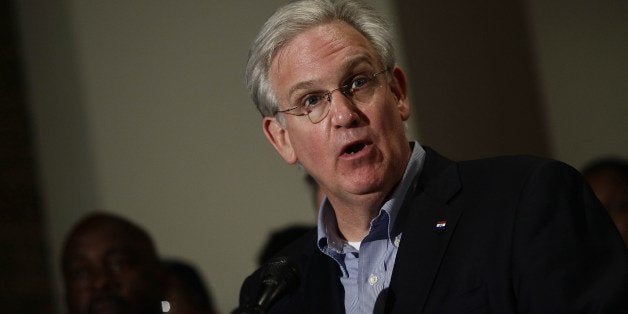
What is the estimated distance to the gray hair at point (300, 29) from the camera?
6.32ft

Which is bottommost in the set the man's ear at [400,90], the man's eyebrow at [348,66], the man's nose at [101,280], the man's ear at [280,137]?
the man's nose at [101,280]

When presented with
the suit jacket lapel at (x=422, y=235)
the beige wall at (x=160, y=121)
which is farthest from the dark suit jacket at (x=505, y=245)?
the beige wall at (x=160, y=121)

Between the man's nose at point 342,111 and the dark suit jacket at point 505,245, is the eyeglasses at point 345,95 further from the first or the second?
the dark suit jacket at point 505,245

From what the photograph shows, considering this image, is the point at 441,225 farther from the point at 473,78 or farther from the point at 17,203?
the point at 17,203

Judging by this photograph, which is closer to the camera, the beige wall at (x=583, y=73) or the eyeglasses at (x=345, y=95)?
the eyeglasses at (x=345, y=95)

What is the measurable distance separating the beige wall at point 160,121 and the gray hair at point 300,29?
1548mm

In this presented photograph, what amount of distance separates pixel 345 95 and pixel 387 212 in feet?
0.91

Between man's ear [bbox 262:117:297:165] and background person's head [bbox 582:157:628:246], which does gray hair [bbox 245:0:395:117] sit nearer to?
man's ear [bbox 262:117:297:165]

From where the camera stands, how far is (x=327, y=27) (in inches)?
75.7

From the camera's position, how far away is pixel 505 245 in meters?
1.57

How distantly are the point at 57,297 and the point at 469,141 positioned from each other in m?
1.81

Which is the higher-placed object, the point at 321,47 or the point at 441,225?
the point at 321,47

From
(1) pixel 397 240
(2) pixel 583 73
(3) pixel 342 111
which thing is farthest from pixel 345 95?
(2) pixel 583 73

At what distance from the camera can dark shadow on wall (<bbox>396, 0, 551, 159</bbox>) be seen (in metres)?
3.46
